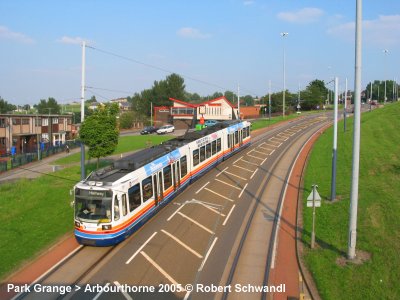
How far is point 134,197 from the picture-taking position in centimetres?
1691

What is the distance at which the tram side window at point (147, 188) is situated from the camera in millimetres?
17969

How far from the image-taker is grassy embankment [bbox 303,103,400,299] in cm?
1262

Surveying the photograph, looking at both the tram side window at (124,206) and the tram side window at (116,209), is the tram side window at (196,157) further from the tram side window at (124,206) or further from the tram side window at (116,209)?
the tram side window at (116,209)

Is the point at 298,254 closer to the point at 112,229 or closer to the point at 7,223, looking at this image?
the point at 112,229

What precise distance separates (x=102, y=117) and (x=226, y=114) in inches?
2106

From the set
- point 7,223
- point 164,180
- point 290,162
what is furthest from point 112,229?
point 290,162

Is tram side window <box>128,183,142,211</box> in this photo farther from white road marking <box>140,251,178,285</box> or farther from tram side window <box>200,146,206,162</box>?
tram side window <box>200,146,206,162</box>

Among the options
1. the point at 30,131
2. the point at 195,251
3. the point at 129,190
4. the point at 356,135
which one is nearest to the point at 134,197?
the point at 129,190

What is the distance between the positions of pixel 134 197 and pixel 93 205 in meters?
1.93

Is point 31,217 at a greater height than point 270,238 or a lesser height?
greater

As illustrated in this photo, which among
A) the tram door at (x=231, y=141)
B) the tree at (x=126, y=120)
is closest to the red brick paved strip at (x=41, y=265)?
the tram door at (x=231, y=141)

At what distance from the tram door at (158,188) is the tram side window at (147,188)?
474 millimetres

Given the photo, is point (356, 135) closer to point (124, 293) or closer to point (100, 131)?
point (124, 293)

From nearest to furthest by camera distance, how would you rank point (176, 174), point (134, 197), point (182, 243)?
point (182, 243) → point (134, 197) → point (176, 174)
